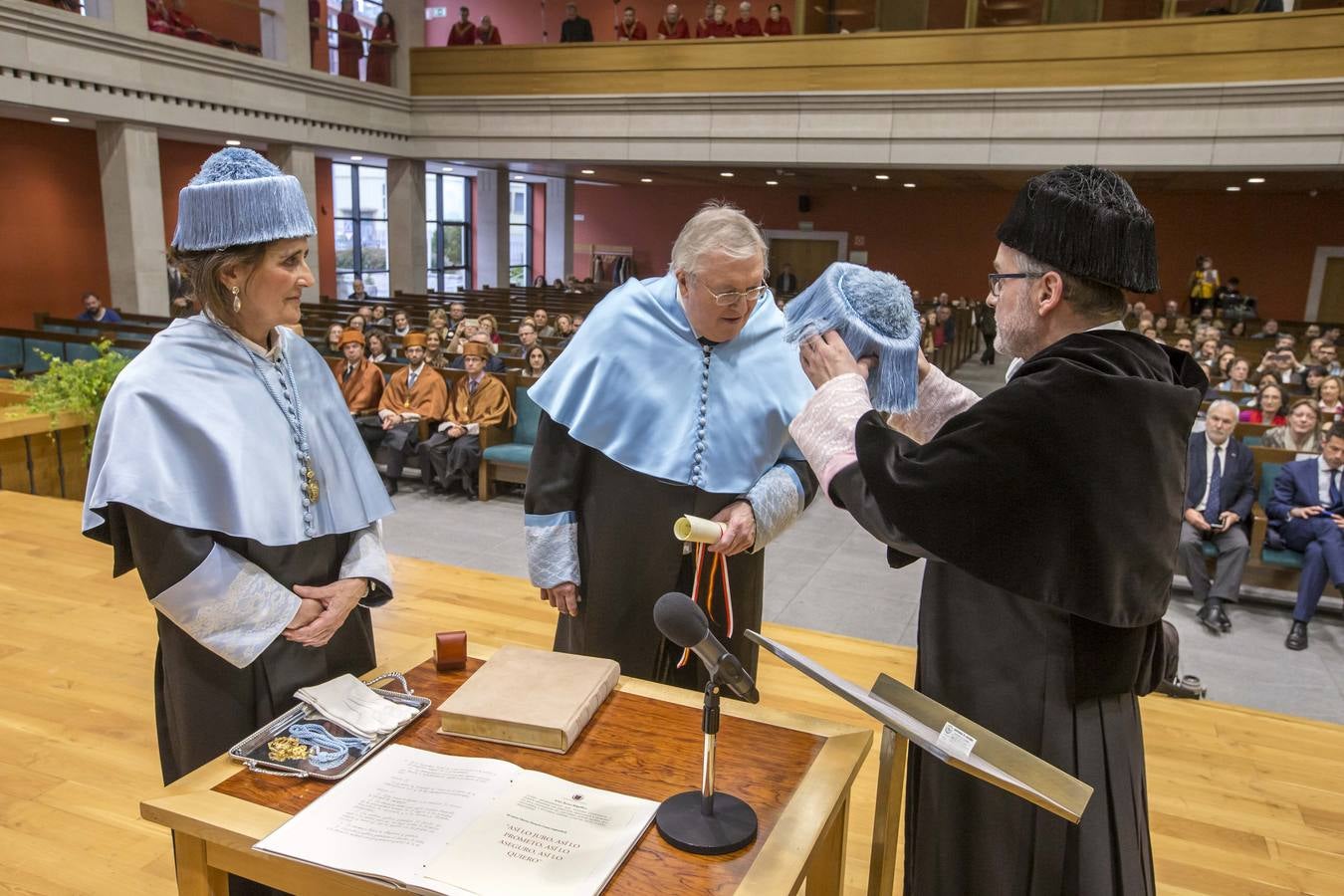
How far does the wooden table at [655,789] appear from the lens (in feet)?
4.10

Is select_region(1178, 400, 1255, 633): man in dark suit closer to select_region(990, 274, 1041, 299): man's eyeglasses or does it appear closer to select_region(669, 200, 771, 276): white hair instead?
select_region(669, 200, 771, 276): white hair

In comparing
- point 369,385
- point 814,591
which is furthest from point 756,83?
point 814,591

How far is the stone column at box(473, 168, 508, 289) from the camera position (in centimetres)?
1763

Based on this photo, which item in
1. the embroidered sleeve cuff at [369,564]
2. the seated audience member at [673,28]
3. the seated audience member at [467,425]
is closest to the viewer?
the embroidered sleeve cuff at [369,564]

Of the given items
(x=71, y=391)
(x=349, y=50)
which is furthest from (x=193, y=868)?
(x=349, y=50)

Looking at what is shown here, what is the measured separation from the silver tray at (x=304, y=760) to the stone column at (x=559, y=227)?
747 inches

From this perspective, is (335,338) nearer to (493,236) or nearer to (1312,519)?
(1312,519)

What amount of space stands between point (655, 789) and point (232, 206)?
1.24 meters

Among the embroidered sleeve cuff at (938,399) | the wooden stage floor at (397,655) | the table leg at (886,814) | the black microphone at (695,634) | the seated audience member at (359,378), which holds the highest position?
the embroidered sleeve cuff at (938,399)

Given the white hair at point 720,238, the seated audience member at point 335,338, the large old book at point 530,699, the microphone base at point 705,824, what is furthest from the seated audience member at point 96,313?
the microphone base at point 705,824

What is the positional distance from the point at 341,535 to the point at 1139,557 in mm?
1502

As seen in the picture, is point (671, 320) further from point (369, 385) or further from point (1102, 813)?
point (369, 385)

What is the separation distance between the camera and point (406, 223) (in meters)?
15.3

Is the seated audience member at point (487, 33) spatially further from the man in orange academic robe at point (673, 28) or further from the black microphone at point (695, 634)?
the black microphone at point (695, 634)
